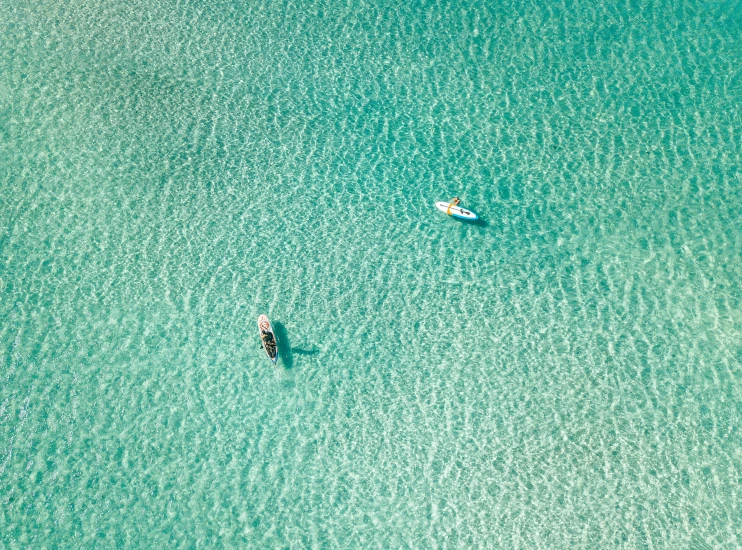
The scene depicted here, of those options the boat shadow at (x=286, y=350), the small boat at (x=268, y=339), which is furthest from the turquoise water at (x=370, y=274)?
the small boat at (x=268, y=339)

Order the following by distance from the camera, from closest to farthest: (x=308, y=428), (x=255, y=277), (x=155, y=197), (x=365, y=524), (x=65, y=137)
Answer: (x=365, y=524) < (x=308, y=428) < (x=255, y=277) < (x=155, y=197) < (x=65, y=137)

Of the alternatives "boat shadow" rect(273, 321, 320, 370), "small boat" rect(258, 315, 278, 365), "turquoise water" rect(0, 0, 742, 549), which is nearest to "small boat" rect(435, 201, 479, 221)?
"turquoise water" rect(0, 0, 742, 549)

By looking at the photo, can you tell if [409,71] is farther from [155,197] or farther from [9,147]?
[9,147]

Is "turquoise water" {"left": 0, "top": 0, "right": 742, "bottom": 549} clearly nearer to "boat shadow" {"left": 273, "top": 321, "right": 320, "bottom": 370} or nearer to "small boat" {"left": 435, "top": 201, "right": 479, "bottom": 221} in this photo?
"boat shadow" {"left": 273, "top": 321, "right": 320, "bottom": 370}

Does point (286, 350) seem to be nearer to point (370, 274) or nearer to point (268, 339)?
point (268, 339)

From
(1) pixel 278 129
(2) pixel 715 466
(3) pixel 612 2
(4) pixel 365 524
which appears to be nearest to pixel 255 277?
(1) pixel 278 129

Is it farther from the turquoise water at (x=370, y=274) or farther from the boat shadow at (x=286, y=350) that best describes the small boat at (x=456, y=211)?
the boat shadow at (x=286, y=350)
